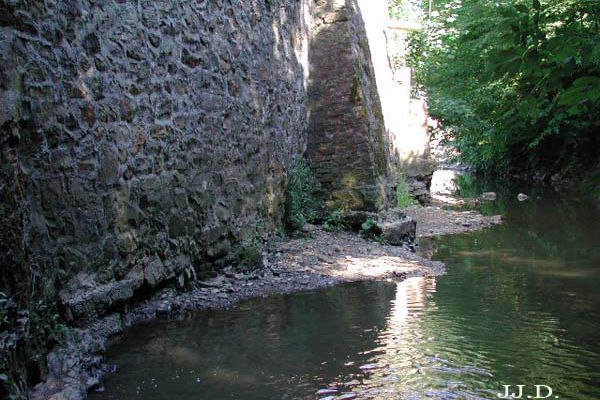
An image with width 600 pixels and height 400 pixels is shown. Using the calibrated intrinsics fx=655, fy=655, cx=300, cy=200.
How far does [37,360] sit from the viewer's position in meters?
3.73

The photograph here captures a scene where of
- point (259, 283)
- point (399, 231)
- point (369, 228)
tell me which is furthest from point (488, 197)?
point (259, 283)

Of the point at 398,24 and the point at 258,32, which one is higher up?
the point at 398,24

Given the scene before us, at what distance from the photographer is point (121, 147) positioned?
5.23 meters

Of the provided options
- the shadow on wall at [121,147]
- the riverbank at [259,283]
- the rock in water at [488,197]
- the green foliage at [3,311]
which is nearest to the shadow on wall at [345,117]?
the riverbank at [259,283]

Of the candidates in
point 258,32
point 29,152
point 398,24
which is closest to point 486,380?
point 29,152

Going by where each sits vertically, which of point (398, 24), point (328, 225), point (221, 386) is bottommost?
point (221, 386)

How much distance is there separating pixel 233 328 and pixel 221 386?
1307 mm

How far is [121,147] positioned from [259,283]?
229cm

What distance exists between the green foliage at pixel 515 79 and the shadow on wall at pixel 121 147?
2.64 meters

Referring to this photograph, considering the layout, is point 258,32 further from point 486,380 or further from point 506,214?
point 506,214

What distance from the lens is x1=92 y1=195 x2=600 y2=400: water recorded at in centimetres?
387

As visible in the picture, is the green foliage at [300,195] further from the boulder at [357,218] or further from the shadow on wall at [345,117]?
the boulder at [357,218]

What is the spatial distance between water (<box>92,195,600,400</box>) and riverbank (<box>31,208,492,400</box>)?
0.16 meters

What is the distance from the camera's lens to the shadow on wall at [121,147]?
4074 millimetres
